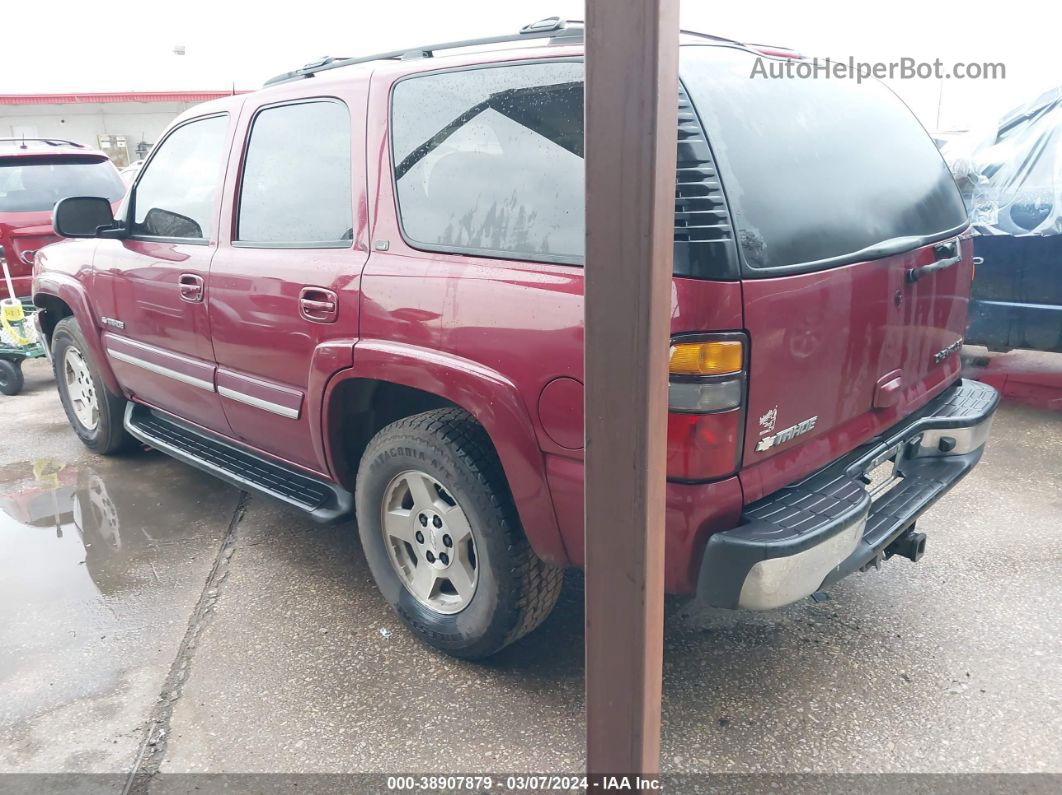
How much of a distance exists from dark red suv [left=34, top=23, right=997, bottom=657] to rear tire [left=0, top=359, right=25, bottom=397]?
155 inches

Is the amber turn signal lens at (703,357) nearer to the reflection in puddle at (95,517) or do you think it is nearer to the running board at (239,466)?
the running board at (239,466)

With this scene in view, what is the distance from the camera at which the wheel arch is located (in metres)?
2.20

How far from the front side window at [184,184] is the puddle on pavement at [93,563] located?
1.38 metres

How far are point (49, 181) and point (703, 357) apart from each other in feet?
23.6

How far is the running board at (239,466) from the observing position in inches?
120

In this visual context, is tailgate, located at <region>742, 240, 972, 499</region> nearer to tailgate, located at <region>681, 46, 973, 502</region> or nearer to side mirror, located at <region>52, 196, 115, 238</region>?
tailgate, located at <region>681, 46, 973, 502</region>

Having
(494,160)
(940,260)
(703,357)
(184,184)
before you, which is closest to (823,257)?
(703,357)

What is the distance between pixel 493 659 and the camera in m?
2.71

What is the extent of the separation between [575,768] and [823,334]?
4.55ft

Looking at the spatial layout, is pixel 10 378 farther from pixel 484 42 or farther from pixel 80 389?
pixel 484 42

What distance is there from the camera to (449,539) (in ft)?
8.62

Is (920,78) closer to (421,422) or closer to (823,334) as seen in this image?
(823,334)

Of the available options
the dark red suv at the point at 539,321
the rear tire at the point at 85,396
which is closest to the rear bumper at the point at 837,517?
the dark red suv at the point at 539,321
